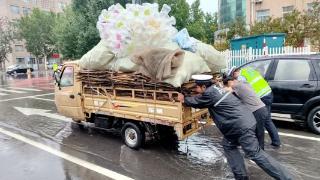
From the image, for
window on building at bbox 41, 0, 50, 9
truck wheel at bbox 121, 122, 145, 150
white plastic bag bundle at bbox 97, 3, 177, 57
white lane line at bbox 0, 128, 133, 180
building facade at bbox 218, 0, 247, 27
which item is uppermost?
window on building at bbox 41, 0, 50, 9

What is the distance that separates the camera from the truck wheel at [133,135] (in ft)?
22.8

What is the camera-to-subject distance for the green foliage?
178 feet

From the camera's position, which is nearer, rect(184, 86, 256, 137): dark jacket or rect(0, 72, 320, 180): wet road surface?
rect(184, 86, 256, 137): dark jacket

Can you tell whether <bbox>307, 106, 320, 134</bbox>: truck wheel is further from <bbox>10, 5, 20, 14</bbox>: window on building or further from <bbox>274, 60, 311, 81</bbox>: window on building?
<bbox>10, 5, 20, 14</bbox>: window on building

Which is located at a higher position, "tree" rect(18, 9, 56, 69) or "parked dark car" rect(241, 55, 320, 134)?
"tree" rect(18, 9, 56, 69)

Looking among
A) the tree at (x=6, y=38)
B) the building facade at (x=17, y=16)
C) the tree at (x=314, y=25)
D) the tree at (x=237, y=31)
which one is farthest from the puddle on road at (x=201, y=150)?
the building facade at (x=17, y=16)

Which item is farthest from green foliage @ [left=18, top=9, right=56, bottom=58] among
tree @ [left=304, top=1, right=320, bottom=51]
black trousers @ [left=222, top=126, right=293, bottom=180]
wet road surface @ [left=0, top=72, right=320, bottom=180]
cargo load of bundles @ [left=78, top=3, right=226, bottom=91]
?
black trousers @ [left=222, top=126, right=293, bottom=180]

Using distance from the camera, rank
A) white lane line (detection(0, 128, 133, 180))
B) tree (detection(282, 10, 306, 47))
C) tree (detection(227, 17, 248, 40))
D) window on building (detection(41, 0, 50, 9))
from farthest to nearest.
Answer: window on building (detection(41, 0, 50, 9)), tree (detection(227, 17, 248, 40)), tree (detection(282, 10, 306, 47)), white lane line (detection(0, 128, 133, 180))

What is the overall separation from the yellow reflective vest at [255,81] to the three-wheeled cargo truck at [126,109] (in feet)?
3.59

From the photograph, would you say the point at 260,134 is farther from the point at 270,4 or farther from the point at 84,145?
the point at 270,4

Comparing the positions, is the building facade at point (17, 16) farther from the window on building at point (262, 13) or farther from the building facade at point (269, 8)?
the window on building at point (262, 13)

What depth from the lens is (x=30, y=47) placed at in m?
55.2

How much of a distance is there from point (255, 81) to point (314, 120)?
2.16 m

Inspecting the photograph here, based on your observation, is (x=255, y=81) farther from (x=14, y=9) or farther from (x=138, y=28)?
(x=14, y=9)
